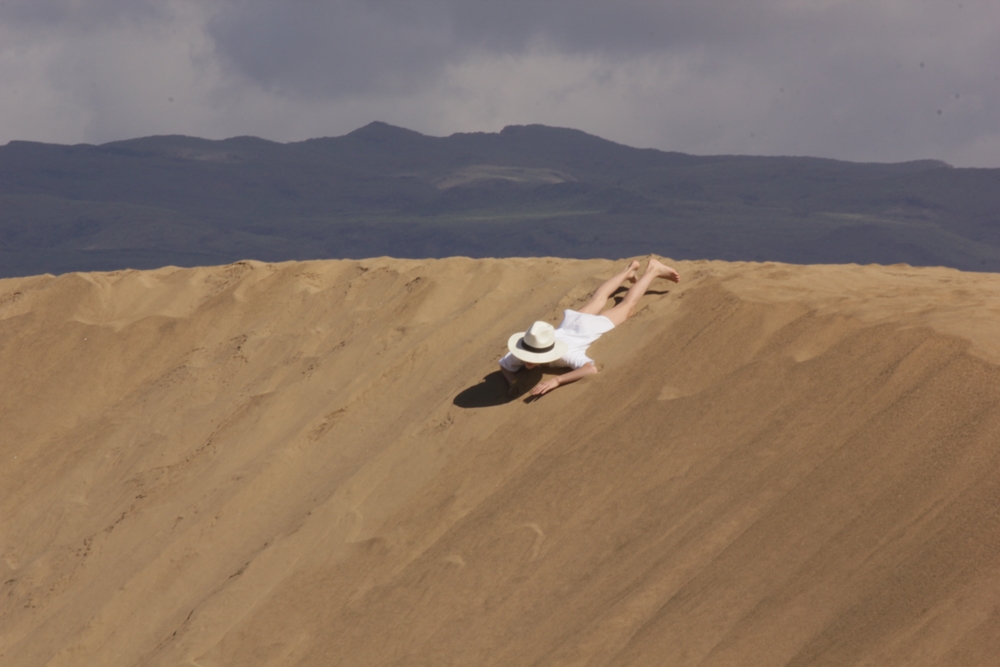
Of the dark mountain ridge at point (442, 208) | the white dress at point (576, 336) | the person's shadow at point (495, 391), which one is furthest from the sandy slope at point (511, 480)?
the dark mountain ridge at point (442, 208)

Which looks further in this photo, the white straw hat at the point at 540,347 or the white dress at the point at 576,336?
the white dress at the point at 576,336

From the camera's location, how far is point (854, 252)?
38844 millimetres

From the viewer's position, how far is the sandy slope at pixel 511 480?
315 centimetres

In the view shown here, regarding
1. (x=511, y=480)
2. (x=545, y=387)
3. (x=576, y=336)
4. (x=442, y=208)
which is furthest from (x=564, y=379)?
(x=442, y=208)

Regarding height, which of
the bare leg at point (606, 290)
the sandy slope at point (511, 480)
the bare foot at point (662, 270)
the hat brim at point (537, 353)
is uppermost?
the bare foot at point (662, 270)

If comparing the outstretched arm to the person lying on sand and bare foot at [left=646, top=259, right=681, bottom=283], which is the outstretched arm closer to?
the person lying on sand

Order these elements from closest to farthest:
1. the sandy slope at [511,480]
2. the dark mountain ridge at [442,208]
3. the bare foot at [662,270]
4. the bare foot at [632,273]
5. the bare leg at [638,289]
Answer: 1. the sandy slope at [511,480]
2. the bare leg at [638,289]
3. the bare foot at [662,270]
4. the bare foot at [632,273]
5. the dark mountain ridge at [442,208]

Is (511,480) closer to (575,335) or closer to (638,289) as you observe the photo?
(575,335)

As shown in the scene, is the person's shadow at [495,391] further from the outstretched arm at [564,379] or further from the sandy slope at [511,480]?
the outstretched arm at [564,379]

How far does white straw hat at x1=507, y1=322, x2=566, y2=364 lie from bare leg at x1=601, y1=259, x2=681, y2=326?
64 cm

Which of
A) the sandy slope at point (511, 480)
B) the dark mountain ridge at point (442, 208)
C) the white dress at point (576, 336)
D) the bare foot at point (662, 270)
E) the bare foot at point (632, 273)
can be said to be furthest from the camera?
the dark mountain ridge at point (442, 208)

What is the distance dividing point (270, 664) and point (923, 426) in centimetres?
273

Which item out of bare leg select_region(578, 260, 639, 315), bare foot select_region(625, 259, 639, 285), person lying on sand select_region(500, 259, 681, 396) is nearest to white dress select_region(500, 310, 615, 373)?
person lying on sand select_region(500, 259, 681, 396)

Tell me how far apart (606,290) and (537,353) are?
1.03 metres
